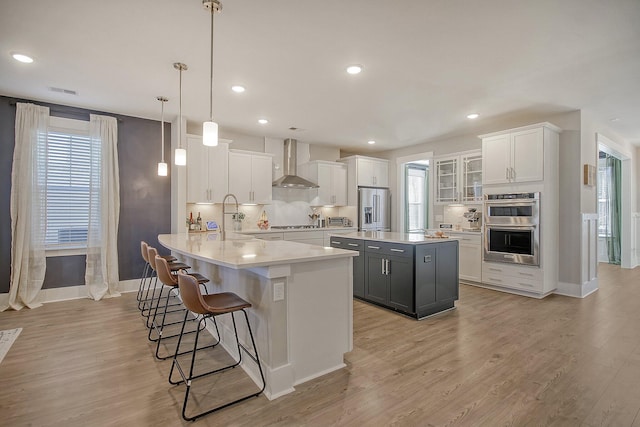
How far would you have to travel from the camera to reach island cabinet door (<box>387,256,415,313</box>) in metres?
3.58

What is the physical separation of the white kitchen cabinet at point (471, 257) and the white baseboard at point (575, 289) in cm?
110

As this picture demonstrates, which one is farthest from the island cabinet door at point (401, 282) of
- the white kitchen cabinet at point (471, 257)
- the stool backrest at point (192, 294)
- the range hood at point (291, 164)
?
the range hood at point (291, 164)

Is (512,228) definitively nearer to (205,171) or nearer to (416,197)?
(416,197)

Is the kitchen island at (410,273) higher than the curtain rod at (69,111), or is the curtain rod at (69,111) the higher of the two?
the curtain rod at (69,111)

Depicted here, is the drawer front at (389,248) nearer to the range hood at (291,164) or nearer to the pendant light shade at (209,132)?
the pendant light shade at (209,132)

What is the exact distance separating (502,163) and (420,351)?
349 centimetres

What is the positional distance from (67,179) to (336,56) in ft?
13.7

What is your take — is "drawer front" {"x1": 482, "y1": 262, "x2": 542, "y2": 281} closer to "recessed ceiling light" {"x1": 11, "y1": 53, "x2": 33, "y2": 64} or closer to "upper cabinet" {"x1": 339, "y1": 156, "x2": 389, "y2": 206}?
"upper cabinet" {"x1": 339, "y1": 156, "x2": 389, "y2": 206}

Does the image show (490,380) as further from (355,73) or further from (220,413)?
(355,73)

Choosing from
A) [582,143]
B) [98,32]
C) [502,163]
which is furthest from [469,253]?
[98,32]

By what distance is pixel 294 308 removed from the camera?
226 centimetres

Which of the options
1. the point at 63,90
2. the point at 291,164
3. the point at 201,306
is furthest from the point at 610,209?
the point at 63,90

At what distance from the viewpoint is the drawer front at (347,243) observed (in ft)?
14.0

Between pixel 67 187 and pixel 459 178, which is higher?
pixel 459 178
